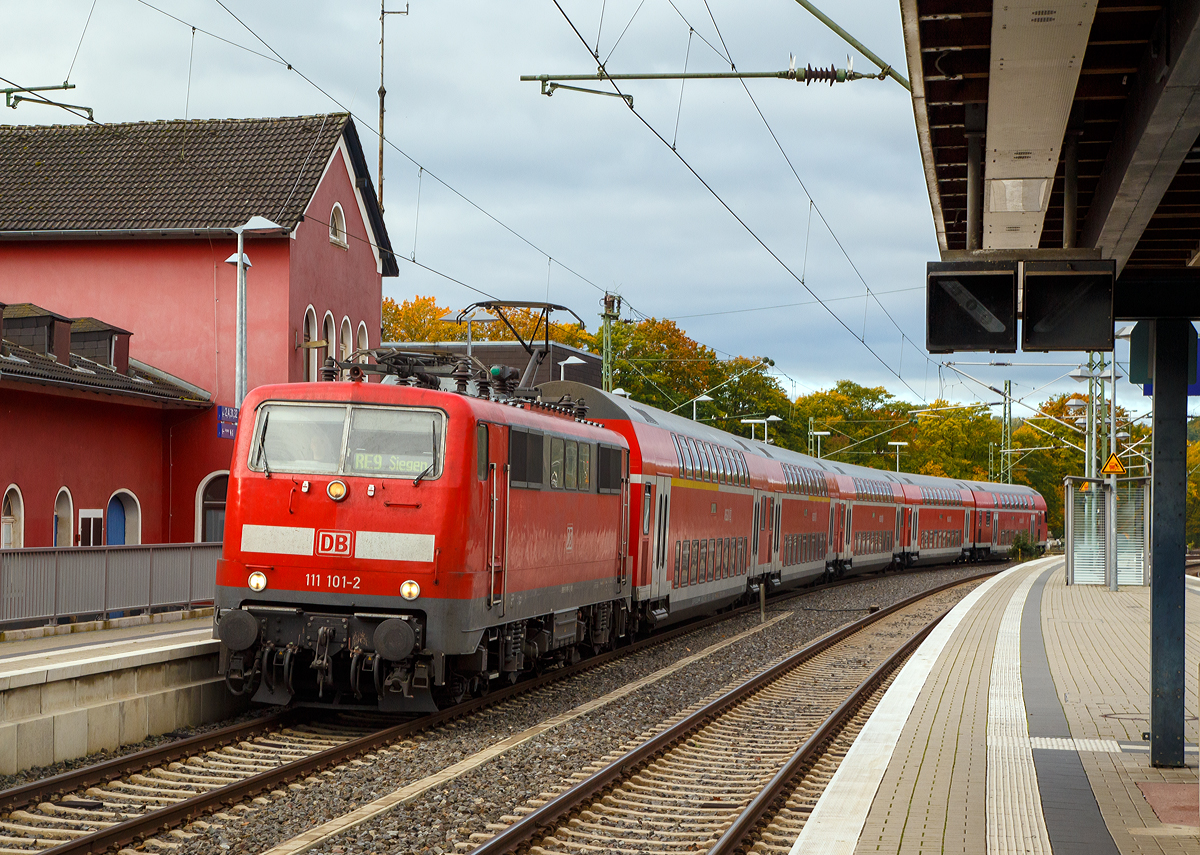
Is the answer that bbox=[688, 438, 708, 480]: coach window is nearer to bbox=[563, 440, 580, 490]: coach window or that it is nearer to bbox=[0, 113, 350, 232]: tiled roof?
bbox=[563, 440, 580, 490]: coach window

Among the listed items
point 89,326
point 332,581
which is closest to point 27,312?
→ point 89,326

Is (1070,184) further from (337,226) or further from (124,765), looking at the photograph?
(337,226)

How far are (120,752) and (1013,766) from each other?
6826mm

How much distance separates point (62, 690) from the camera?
10.1 metres

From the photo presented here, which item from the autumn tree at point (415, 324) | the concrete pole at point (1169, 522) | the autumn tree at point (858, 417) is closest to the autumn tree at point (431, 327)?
the autumn tree at point (415, 324)

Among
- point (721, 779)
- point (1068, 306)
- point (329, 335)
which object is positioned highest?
point (329, 335)

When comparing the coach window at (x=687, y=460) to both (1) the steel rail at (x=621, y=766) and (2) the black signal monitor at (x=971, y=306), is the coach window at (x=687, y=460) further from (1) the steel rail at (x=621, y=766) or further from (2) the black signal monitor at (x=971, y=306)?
(2) the black signal monitor at (x=971, y=306)

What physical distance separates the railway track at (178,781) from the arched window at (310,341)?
714 inches

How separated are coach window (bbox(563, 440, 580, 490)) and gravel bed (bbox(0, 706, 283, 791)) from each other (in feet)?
13.7

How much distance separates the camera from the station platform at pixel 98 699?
9.62m

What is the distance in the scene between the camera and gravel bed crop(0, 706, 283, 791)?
30.7ft

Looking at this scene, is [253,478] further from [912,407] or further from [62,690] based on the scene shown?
[912,407]

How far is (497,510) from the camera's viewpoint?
41.4 ft

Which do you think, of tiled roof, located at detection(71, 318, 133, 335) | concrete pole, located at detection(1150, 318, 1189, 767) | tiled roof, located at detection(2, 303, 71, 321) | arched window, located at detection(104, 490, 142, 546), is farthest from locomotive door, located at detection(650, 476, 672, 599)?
tiled roof, located at detection(71, 318, 133, 335)
